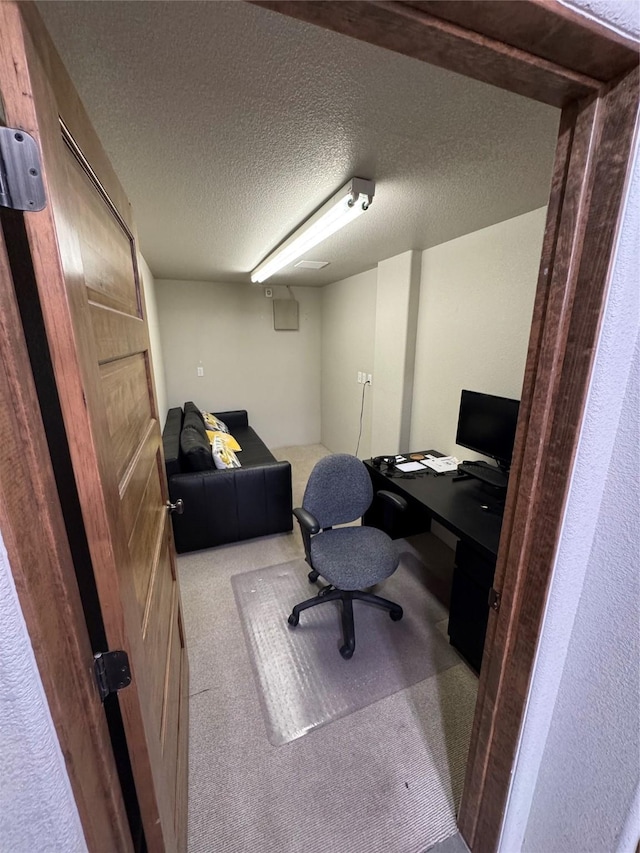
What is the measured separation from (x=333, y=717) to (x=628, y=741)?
1172 millimetres

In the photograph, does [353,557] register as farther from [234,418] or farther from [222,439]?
[234,418]

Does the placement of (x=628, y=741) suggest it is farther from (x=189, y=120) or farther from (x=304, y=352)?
(x=304, y=352)

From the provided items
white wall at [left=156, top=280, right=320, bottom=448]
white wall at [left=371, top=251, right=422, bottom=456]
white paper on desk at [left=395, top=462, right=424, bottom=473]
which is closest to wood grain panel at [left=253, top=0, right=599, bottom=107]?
white paper on desk at [left=395, top=462, right=424, bottom=473]

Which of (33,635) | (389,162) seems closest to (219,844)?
(33,635)

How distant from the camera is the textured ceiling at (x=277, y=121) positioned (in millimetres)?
799

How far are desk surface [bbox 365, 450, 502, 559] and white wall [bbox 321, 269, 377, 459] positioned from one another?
1.53 meters

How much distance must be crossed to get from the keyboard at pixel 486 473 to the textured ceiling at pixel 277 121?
58.2 inches

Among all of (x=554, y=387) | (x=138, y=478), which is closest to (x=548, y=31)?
(x=554, y=387)

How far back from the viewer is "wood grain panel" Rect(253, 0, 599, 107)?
0.48m

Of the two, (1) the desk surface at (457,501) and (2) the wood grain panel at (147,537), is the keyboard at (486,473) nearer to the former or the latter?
(1) the desk surface at (457,501)

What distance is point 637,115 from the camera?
577 mm

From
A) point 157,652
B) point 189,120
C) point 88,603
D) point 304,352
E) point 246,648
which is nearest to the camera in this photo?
point 88,603

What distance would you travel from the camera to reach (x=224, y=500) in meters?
2.58

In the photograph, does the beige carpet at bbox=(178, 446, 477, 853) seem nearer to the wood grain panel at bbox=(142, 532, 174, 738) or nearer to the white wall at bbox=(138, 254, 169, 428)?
the wood grain panel at bbox=(142, 532, 174, 738)
